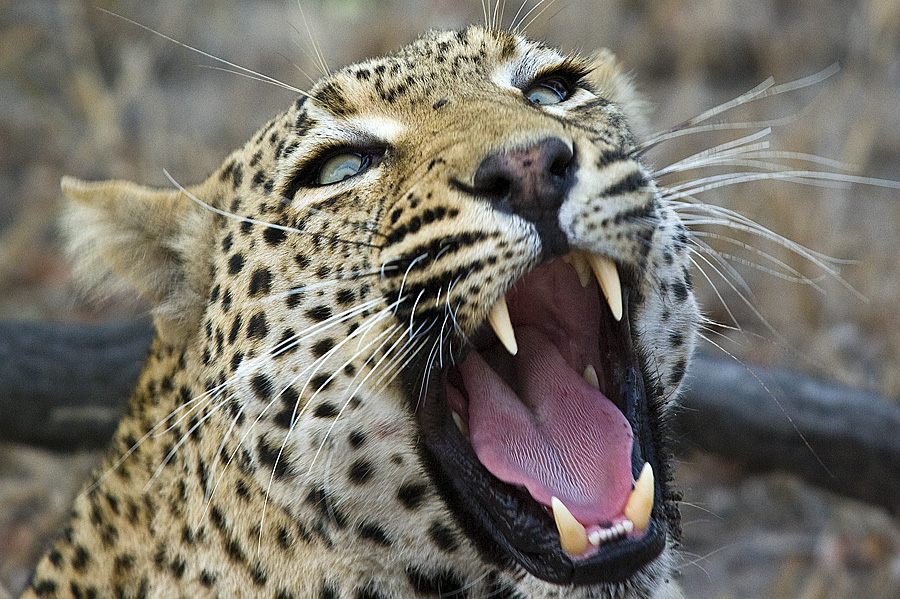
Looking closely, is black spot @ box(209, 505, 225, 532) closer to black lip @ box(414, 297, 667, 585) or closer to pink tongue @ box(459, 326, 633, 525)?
black lip @ box(414, 297, 667, 585)

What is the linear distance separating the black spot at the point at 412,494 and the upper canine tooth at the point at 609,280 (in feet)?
2.53

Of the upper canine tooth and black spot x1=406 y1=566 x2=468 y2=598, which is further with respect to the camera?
black spot x1=406 y1=566 x2=468 y2=598

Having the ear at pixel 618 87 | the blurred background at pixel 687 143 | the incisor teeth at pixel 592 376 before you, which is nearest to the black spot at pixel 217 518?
the incisor teeth at pixel 592 376

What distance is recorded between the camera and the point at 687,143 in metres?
8.84

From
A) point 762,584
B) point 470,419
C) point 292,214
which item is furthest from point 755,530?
point 292,214

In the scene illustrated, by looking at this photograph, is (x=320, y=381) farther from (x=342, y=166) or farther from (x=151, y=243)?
(x=151, y=243)

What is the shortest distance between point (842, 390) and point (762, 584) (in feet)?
4.98

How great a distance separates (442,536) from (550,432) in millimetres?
463

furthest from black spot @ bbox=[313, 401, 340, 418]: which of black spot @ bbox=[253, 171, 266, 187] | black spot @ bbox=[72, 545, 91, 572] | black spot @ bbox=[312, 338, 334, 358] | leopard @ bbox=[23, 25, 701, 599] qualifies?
black spot @ bbox=[72, 545, 91, 572]

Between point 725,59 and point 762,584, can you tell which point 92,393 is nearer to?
point 762,584

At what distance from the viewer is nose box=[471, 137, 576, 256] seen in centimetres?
238

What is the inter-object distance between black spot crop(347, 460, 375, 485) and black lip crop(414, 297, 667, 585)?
17cm

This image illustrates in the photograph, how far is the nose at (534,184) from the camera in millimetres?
2375

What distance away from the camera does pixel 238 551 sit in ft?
9.32
